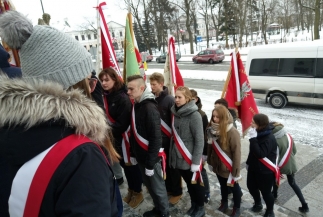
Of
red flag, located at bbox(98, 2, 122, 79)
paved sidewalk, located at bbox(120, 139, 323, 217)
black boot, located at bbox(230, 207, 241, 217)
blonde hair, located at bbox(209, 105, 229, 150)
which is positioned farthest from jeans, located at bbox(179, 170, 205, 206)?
red flag, located at bbox(98, 2, 122, 79)

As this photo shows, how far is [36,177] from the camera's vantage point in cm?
93

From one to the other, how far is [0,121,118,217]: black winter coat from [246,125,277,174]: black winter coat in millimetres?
2718

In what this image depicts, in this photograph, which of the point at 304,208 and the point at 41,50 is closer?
the point at 41,50

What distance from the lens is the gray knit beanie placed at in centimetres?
114

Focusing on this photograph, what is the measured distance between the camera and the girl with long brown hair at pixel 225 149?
10.7 feet

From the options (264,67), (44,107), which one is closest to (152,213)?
(44,107)

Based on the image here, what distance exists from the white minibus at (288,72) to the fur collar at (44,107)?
31.6 ft

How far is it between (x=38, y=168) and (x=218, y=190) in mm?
3790

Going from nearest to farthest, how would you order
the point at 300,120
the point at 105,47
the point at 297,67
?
the point at 105,47 < the point at 300,120 < the point at 297,67

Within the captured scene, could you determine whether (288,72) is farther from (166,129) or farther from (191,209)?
Answer: (191,209)

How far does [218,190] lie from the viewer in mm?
4227

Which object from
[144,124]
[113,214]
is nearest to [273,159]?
[144,124]

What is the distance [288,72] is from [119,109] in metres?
8.15

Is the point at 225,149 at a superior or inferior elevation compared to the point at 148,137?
inferior
